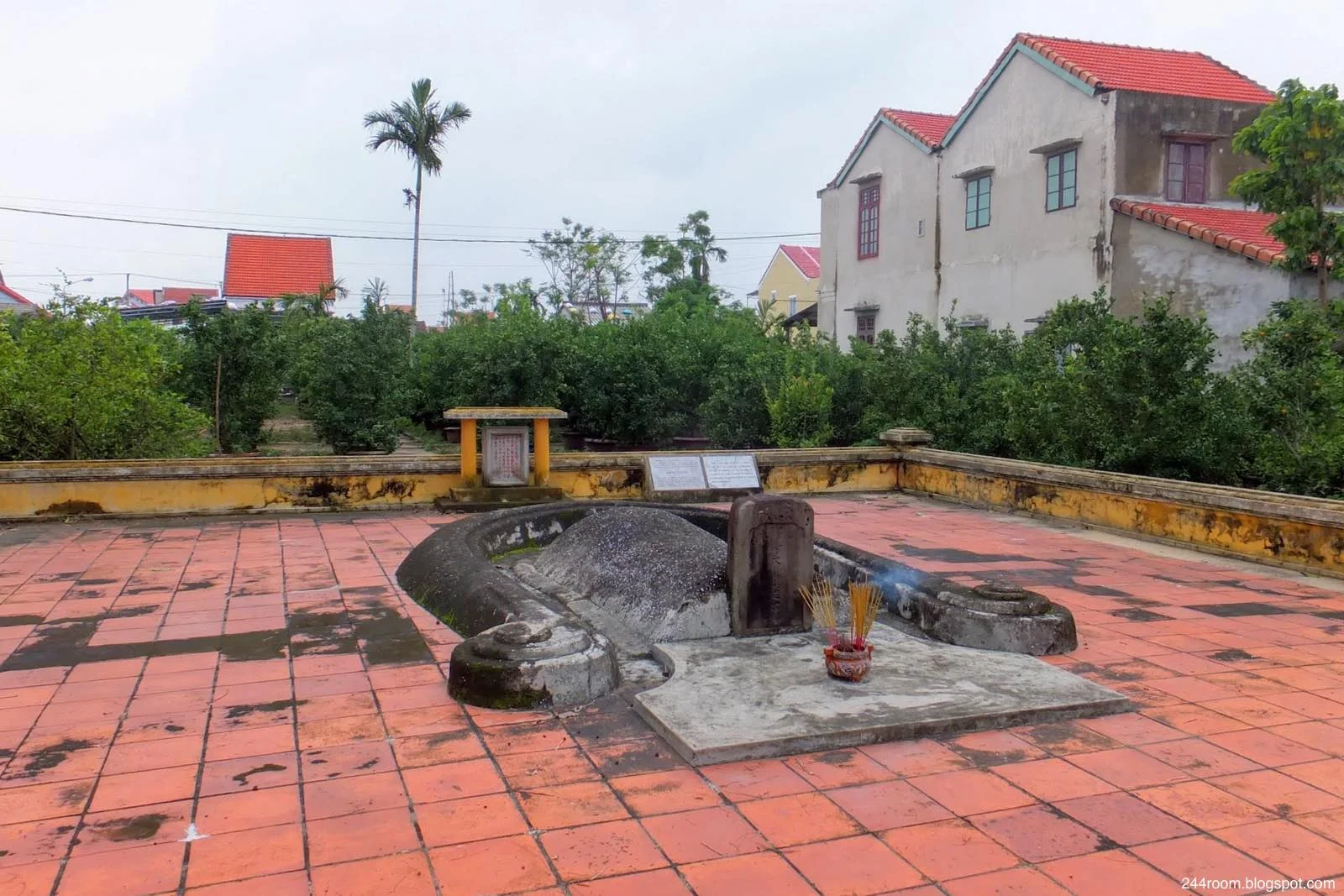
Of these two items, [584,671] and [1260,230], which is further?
[1260,230]

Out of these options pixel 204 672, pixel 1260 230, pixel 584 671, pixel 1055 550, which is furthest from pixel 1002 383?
pixel 204 672

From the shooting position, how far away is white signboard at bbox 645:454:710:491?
11.4 metres

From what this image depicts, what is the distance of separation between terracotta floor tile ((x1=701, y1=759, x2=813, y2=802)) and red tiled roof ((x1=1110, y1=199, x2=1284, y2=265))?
12.0m

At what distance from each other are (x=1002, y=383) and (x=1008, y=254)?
6.16 m

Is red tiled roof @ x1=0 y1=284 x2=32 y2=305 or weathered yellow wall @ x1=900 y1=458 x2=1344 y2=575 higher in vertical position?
red tiled roof @ x1=0 y1=284 x2=32 y2=305

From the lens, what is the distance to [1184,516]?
29.4 ft

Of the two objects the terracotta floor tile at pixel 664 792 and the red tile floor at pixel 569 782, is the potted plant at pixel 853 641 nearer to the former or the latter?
the red tile floor at pixel 569 782

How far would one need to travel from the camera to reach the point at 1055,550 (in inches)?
Answer: 352

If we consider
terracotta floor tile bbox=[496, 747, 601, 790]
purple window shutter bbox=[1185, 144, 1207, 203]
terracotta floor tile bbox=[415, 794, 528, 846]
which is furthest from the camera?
purple window shutter bbox=[1185, 144, 1207, 203]

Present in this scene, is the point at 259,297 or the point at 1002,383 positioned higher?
the point at 259,297

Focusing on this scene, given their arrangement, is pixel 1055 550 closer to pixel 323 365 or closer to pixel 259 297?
pixel 323 365

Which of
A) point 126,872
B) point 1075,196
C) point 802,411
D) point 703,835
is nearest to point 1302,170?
point 1075,196

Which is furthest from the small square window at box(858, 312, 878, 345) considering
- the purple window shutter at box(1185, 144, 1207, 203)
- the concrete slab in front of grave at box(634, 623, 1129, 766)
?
the concrete slab in front of grave at box(634, 623, 1129, 766)

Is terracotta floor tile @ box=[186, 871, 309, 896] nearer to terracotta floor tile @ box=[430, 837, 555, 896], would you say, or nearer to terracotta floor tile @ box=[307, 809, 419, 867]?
terracotta floor tile @ box=[307, 809, 419, 867]
